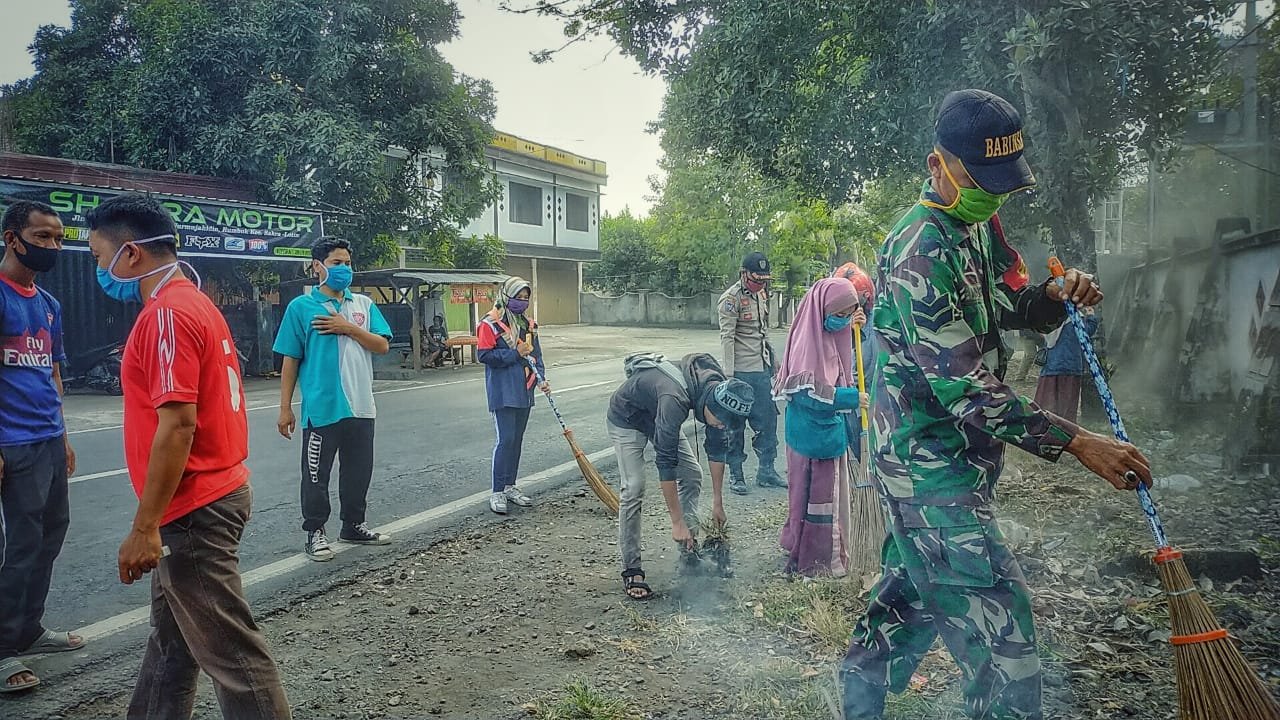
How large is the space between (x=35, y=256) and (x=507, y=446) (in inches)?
131

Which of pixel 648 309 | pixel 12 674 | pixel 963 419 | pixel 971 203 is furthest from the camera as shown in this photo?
pixel 648 309

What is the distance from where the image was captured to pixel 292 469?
25.0 feet

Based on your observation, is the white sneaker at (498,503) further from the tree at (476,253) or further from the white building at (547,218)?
the white building at (547,218)

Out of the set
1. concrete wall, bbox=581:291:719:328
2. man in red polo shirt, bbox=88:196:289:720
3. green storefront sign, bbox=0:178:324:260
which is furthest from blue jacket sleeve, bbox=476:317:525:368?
concrete wall, bbox=581:291:719:328

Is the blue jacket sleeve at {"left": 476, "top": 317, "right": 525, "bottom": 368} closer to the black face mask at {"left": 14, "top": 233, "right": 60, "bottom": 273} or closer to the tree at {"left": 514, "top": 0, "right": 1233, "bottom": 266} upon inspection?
the black face mask at {"left": 14, "top": 233, "right": 60, "bottom": 273}

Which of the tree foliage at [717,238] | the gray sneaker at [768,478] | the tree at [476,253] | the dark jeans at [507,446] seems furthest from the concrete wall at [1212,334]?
the tree at [476,253]

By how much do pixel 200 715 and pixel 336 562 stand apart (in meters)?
1.82

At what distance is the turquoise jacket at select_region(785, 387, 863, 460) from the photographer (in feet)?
15.0

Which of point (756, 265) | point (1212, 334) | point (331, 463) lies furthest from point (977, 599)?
point (1212, 334)

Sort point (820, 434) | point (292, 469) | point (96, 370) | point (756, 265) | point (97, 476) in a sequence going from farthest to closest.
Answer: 1. point (96, 370)
2. point (292, 469)
3. point (97, 476)
4. point (756, 265)
5. point (820, 434)

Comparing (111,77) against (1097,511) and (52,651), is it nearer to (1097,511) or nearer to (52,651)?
(52,651)

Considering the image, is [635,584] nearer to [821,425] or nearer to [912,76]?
[821,425]

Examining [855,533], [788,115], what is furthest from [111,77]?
[855,533]

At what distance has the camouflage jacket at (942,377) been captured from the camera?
7.05ft
